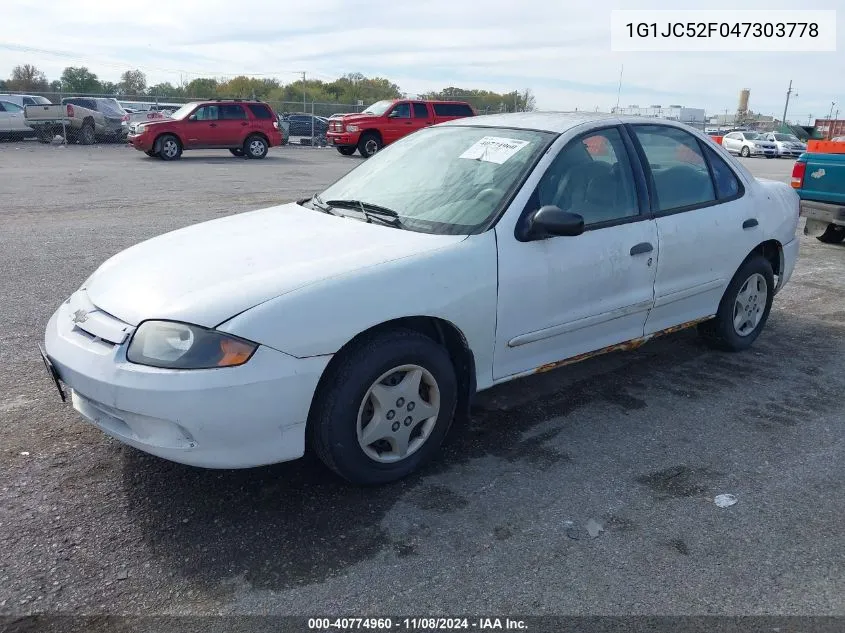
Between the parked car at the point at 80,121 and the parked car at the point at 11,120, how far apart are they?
247 mm

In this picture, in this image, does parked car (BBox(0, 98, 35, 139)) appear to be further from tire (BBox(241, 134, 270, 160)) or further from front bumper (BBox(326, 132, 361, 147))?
front bumper (BBox(326, 132, 361, 147))

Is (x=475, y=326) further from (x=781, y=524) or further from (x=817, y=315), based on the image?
(x=817, y=315)

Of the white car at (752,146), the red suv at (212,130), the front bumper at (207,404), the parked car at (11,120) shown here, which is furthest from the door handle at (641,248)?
the white car at (752,146)

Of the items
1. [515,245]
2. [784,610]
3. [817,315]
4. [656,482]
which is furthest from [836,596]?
[817,315]

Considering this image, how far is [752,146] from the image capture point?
1405 inches

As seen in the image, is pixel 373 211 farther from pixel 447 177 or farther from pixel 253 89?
pixel 253 89

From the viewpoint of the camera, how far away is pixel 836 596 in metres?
2.61

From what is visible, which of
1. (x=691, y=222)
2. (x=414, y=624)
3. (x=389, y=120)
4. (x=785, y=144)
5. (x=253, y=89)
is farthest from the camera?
(x=253, y=89)

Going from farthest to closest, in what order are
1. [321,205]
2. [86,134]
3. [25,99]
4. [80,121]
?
[25,99] → [86,134] → [80,121] → [321,205]

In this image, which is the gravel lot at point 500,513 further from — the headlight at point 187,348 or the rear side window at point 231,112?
the rear side window at point 231,112

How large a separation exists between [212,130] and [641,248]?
19.2 metres

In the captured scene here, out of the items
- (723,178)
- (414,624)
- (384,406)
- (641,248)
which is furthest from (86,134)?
(414,624)

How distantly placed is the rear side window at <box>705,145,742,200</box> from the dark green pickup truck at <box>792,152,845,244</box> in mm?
4653

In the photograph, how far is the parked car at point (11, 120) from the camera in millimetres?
24000
